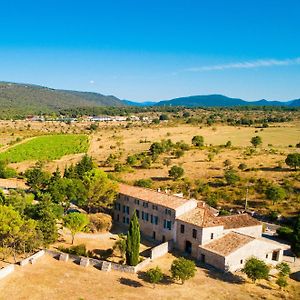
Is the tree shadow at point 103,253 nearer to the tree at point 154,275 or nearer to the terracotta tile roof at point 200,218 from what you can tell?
the tree at point 154,275

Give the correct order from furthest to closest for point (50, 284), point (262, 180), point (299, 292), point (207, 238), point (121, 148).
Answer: point (121, 148)
point (262, 180)
point (207, 238)
point (299, 292)
point (50, 284)

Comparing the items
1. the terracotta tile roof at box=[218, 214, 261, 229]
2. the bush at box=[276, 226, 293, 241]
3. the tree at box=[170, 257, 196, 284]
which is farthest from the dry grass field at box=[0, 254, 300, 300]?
the bush at box=[276, 226, 293, 241]

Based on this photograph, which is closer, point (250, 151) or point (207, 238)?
point (207, 238)

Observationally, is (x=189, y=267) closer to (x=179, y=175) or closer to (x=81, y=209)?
(x=81, y=209)

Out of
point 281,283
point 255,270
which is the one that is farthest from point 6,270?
point 281,283

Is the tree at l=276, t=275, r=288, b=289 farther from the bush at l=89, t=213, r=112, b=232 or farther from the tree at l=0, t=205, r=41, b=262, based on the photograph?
the tree at l=0, t=205, r=41, b=262

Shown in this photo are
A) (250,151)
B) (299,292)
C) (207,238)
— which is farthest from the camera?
(250,151)

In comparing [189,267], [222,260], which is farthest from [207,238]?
[189,267]

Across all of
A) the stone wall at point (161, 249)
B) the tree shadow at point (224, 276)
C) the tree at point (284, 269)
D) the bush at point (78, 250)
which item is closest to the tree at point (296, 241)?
the tree at point (284, 269)
